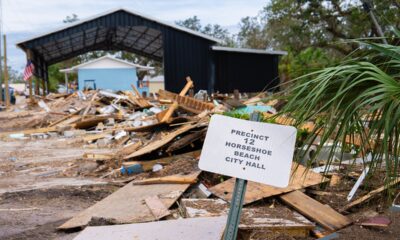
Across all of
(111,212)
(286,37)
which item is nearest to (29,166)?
(111,212)

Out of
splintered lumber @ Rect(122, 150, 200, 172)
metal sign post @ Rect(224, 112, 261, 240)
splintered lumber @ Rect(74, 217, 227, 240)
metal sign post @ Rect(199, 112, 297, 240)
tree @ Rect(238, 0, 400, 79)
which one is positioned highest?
tree @ Rect(238, 0, 400, 79)

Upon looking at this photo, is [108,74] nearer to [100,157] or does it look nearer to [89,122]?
[89,122]

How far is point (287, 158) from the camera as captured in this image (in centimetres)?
282

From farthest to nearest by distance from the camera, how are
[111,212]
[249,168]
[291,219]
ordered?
[111,212], [291,219], [249,168]

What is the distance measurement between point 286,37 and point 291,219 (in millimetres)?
29931

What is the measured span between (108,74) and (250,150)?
138 ft

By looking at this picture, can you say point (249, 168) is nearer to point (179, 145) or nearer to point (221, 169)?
point (221, 169)

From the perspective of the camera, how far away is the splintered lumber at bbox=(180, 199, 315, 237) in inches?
177

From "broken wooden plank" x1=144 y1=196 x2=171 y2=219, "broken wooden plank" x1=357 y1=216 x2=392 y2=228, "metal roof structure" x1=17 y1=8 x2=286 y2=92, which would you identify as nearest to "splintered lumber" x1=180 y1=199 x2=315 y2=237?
"broken wooden plank" x1=144 y1=196 x2=171 y2=219

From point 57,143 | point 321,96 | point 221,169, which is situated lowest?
point 57,143

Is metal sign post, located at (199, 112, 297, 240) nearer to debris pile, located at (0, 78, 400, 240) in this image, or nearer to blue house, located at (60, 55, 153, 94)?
debris pile, located at (0, 78, 400, 240)

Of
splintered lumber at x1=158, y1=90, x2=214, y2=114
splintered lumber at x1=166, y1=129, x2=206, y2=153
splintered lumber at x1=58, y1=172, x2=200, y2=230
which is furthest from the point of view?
splintered lumber at x1=158, y1=90, x2=214, y2=114

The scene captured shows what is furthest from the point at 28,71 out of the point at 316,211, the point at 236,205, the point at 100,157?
the point at 236,205

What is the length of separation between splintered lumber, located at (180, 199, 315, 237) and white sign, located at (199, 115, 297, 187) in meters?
1.71
